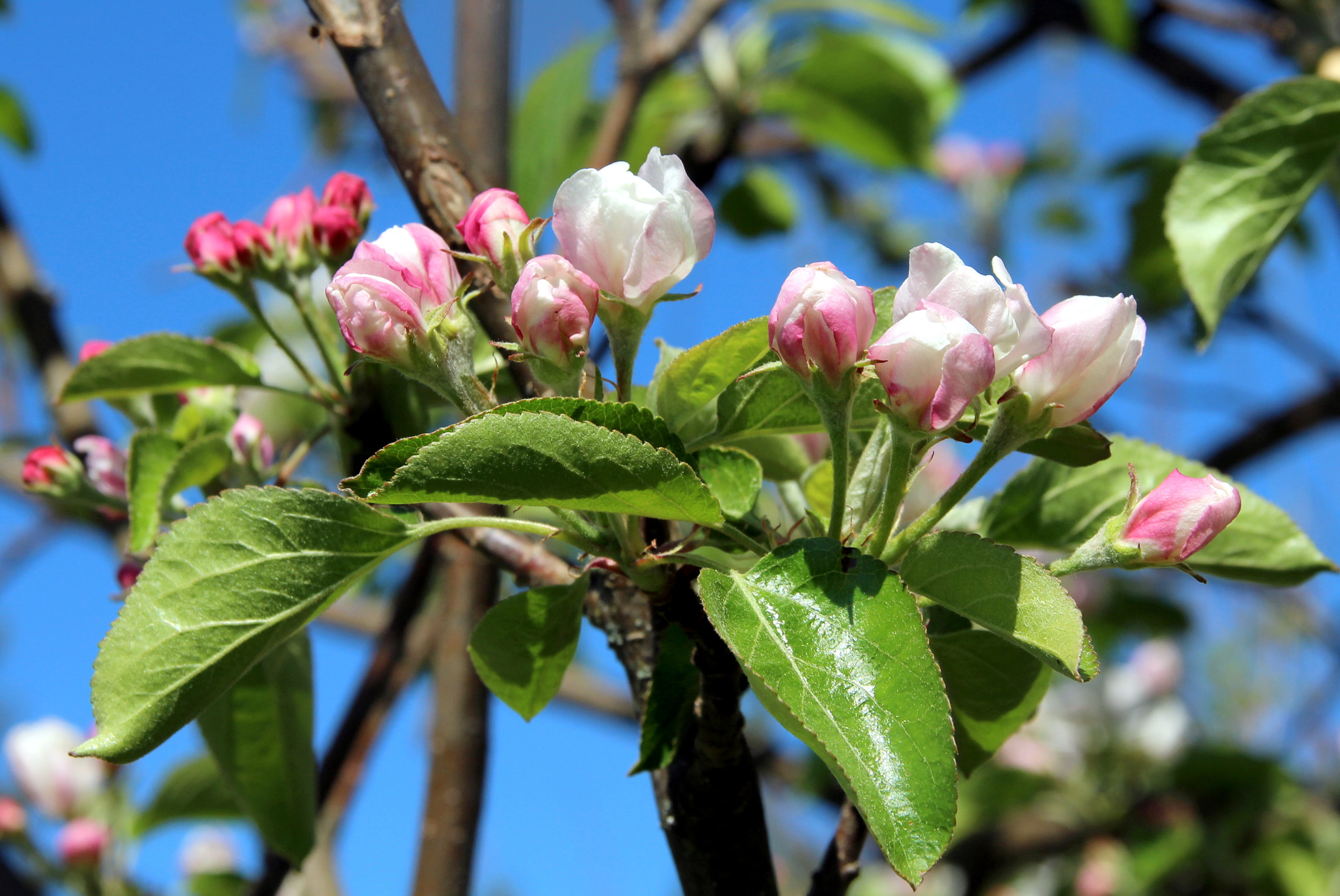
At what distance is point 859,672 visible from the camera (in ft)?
1.64

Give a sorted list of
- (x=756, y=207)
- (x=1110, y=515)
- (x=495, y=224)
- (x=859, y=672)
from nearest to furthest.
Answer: (x=859, y=672), (x=495, y=224), (x=1110, y=515), (x=756, y=207)

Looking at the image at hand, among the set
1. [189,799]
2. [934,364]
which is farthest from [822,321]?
[189,799]

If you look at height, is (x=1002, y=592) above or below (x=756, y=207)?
above

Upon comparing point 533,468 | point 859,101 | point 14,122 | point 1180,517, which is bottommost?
point 859,101

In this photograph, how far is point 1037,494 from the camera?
0.74m

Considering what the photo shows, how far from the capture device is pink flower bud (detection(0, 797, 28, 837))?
1.61 m

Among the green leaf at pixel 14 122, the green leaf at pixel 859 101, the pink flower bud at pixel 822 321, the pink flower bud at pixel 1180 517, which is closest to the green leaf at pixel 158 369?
the pink flower bud at pixel 822 321

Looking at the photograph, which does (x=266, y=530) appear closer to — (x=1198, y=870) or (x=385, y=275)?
(x=385, y=275)

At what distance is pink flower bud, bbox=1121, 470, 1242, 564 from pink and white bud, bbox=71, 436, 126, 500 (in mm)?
738

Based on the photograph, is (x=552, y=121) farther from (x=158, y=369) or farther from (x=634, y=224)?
(x=634, y=224)

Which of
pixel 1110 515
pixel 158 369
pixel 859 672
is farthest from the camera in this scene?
pixel 158 369

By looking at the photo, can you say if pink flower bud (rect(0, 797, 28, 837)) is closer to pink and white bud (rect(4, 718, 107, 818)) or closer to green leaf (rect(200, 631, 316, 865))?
pink and white bud (rect(4, 718, 107, 818))

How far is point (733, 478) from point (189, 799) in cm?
118

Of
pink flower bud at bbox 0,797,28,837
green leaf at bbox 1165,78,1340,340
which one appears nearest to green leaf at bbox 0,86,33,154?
pink flower bud at bbox 0,797,28,837
